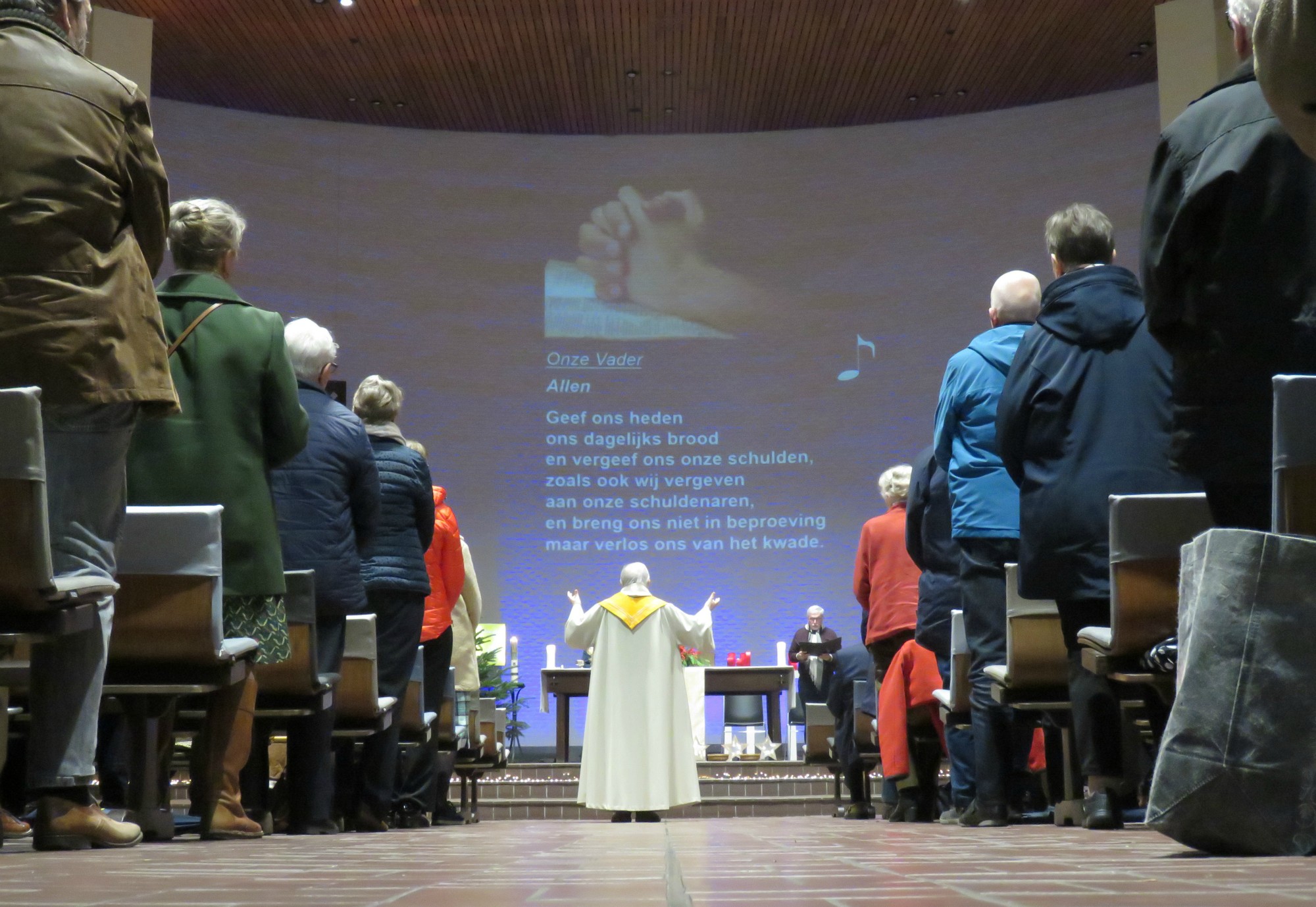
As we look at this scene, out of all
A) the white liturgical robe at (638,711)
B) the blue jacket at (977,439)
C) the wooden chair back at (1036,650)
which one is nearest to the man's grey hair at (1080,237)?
the blue jacket at (977,439)

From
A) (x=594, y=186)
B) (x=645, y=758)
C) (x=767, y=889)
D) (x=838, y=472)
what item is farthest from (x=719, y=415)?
(x=767, y=889)

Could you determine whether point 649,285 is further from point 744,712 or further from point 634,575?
point 634,575

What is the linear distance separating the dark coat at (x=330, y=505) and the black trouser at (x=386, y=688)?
485mm

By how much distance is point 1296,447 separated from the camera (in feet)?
6.79

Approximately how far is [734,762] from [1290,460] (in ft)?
27.7

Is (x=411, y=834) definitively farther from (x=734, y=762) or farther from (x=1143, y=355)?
(x=734, y=762)

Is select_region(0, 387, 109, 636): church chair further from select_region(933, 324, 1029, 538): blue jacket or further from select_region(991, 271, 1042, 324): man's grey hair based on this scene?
select_region(991, 271, 1042, 324): man's grey hair

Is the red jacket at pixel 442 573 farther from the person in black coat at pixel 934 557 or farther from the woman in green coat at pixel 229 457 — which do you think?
the woman in green coat at pixel 229 457

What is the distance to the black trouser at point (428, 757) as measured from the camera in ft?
17.9

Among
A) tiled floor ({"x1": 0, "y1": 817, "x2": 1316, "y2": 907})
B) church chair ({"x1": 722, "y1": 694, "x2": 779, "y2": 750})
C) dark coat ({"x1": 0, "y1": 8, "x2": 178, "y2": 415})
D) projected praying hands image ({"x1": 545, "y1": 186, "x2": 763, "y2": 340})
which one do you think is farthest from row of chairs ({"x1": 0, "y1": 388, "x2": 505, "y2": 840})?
projected praying hands image ({"x1": 545, "y1": 186, "x2": 763, "y2": 340})

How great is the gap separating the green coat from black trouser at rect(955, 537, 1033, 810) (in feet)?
6.12

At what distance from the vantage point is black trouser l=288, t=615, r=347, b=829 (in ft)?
13.2

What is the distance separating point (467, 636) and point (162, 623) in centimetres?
371

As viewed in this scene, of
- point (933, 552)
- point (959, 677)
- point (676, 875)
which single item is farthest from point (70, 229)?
point (933, 552)
